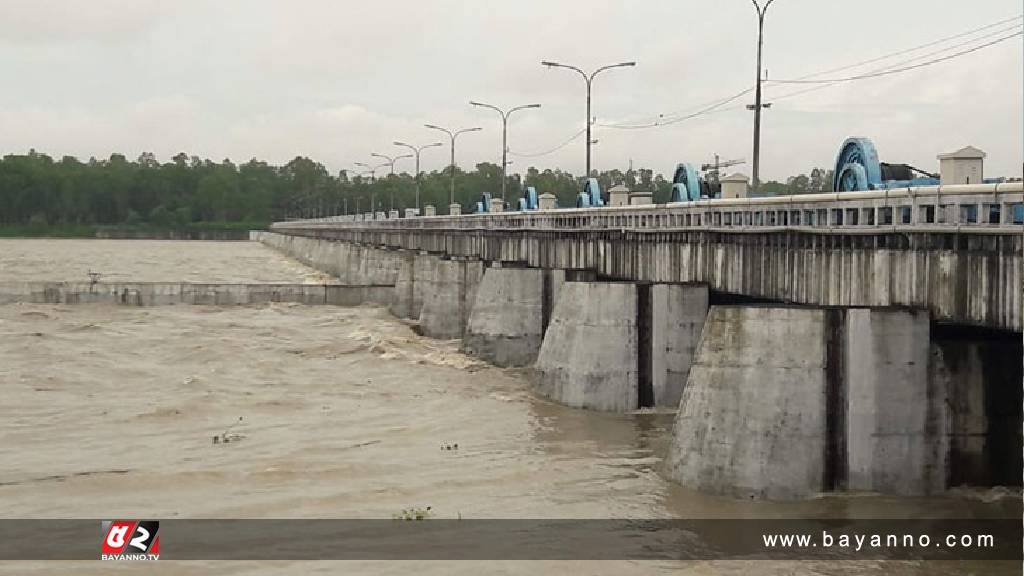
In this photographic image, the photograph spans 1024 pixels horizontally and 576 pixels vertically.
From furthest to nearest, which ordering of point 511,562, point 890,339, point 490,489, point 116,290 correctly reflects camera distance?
1. point 116,290
2. point 490,489
3. point 890,339
4. point 511,562

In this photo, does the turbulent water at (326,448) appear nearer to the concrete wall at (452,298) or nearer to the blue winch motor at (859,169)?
the concrete wall at (452,298)

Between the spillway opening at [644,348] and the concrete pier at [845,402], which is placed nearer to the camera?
the concrete pier at [845,402]

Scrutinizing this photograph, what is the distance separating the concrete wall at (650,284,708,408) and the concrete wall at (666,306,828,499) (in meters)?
10.2

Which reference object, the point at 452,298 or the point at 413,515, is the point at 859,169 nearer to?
the point at 413,515

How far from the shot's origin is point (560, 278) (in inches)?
1748

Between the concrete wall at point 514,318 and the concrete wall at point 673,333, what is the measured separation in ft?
40.1

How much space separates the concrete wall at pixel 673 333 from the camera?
32.4 m

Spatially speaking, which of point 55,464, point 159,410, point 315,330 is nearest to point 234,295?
point 315,330

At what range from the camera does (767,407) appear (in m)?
21.4

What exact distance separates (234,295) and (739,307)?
57.0 metres

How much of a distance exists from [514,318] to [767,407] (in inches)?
969

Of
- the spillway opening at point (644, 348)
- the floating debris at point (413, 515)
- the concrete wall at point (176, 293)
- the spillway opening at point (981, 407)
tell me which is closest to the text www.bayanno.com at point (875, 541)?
the spillway opening at point (981, 407)

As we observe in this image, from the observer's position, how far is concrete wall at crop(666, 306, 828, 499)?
21312mm

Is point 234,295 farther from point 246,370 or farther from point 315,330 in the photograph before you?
point 246,370
